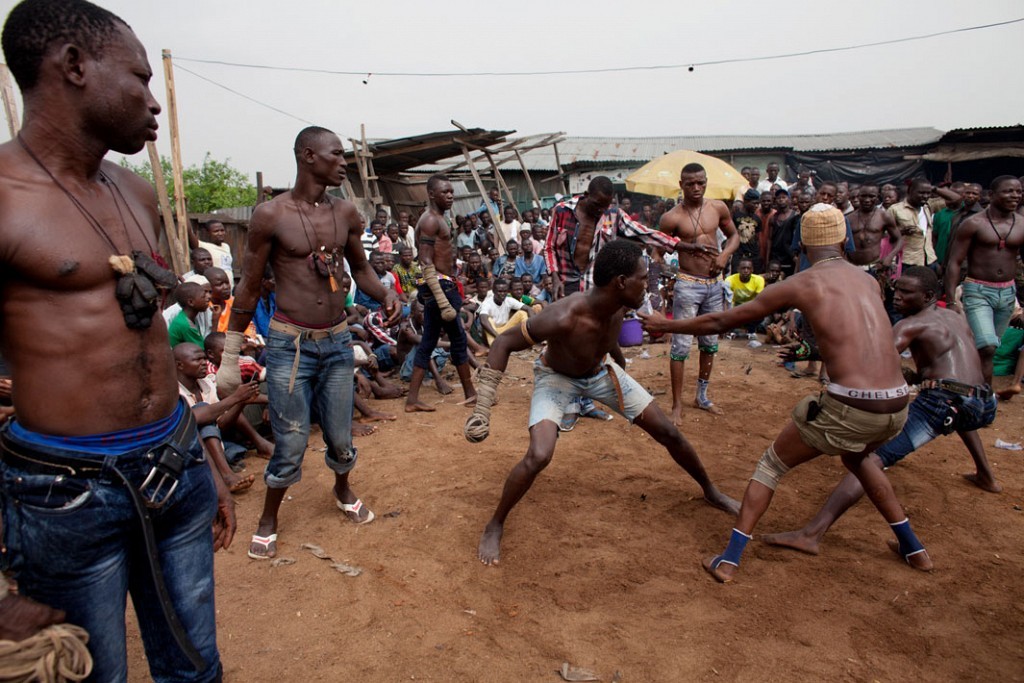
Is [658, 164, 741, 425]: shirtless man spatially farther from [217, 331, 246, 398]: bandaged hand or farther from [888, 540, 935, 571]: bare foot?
[217, 331, 246, 398]: bandaged hand

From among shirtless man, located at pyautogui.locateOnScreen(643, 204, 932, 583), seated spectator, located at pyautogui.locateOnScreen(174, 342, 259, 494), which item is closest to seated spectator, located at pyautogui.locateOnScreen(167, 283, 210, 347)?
seated spectator, located at pyautogui.locateOnScreen(174, 342, 259, 494)

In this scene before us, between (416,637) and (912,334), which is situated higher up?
(912,334)

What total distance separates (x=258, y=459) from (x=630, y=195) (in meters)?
17.0

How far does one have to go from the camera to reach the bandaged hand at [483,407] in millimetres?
3418

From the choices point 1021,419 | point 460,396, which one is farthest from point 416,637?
point 1021,419

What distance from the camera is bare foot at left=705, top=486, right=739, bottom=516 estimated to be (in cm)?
400

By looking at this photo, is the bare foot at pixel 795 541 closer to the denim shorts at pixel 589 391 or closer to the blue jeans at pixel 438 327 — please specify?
the denim shorts at pixel 589 391

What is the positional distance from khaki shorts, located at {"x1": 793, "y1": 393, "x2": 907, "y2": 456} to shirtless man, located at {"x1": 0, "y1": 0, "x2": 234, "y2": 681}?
115 inches

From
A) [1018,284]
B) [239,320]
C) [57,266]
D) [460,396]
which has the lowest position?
[460,396]

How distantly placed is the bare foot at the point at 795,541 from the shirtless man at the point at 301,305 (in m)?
2.68

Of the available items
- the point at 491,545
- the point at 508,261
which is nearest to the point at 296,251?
the point at 491,545

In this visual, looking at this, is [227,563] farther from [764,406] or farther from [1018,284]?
[1018,284]

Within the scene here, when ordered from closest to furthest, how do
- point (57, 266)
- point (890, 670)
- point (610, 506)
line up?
point (57, 266) → point (890, 670) → point (610, 506)

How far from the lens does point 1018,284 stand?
24.5ft
